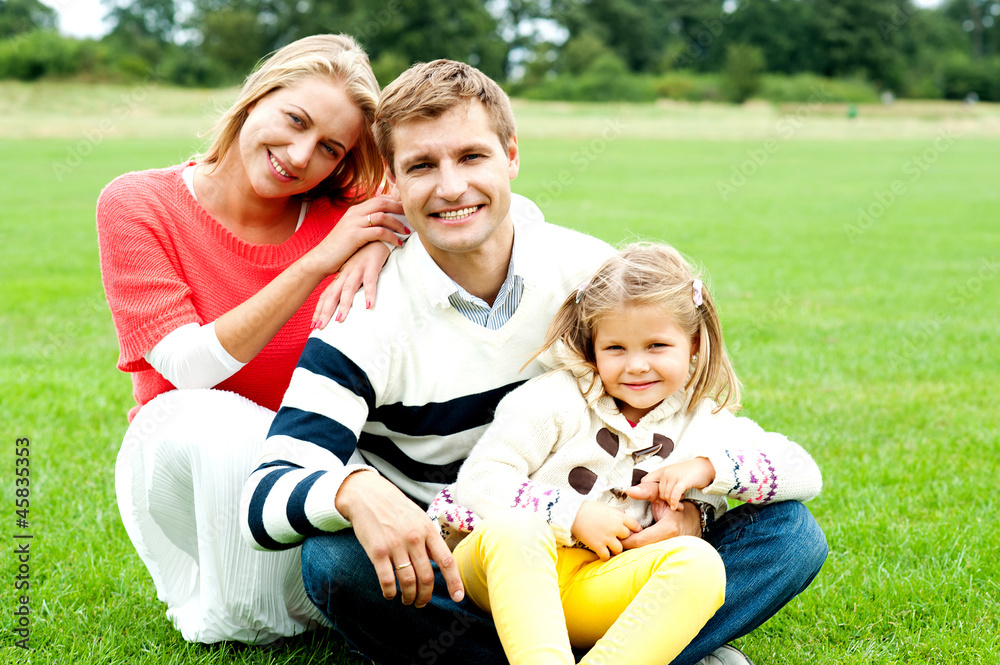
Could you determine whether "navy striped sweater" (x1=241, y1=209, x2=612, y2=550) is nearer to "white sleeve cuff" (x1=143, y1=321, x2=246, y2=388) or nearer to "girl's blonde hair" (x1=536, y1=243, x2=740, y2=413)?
"girl's blonde hair" (x1=536, y1=243, x2=740, y2=413)

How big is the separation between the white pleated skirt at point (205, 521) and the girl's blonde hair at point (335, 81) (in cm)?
80

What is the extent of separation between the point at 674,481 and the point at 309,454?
0.86 metres

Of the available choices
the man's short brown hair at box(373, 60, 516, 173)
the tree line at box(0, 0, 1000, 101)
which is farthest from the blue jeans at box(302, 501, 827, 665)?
the tree line at box(0, 0, 1000, 101)

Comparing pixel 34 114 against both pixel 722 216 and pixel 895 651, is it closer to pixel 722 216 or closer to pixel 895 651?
pixel 722 216

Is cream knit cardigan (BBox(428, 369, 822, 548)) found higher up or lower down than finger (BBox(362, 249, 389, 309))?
lower down

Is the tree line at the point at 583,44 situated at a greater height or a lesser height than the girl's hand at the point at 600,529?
lesser

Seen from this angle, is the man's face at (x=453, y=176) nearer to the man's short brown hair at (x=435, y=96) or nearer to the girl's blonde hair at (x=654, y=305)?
the man's short brown hair at (x=435, y=96)

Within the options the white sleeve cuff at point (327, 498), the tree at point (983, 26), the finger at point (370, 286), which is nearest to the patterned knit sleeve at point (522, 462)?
the white sleeve cuff at point (327, 498)

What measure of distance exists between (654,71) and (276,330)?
64.2 m

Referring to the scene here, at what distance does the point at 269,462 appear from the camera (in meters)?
2.19

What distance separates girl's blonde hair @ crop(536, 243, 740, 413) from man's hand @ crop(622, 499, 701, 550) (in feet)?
0.93

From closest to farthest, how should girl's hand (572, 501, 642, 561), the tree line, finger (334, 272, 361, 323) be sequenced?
girl's hand (572, 501, 642, 561) < finger (334, 272, 361, 323) < the tree line

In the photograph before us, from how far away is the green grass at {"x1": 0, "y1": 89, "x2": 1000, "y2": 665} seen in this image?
2764mm

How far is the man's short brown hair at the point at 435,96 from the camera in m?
2.37
